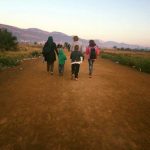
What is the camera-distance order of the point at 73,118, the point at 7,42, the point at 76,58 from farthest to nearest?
the point at 7,42, the point at 76,58, the point at 73,118

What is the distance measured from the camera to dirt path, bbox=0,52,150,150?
6.46 meters

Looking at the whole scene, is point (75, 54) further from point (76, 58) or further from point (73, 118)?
point (73, 118)

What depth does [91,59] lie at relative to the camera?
621 inches

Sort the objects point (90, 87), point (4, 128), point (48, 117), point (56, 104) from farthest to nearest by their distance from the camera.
Answer: point (90, 87), point (56, 104), point (48, 117), point (4, 128)

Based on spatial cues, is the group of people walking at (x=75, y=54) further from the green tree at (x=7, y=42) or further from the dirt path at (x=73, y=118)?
the green tree at (x=7, y=42)

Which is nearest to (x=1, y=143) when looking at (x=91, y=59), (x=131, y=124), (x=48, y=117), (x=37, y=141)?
(x=37, y=141)

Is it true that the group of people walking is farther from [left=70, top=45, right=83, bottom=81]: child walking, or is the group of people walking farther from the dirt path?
the dirt path

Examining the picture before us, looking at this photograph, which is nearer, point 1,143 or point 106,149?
point 106,149

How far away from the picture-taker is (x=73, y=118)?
26.2 feet

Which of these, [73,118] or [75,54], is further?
[75,54]

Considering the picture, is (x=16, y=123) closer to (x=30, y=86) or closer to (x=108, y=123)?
(x=108, y=123)

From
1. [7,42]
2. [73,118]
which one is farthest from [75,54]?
[7,42]

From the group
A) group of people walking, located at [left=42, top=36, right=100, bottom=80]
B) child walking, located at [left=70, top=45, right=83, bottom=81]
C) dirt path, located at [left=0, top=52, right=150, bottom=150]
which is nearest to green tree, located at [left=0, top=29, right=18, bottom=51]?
group of people walking, located at [left=42, top=36, right=100, bottom=80]

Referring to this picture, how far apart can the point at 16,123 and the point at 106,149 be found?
2.77 meters
